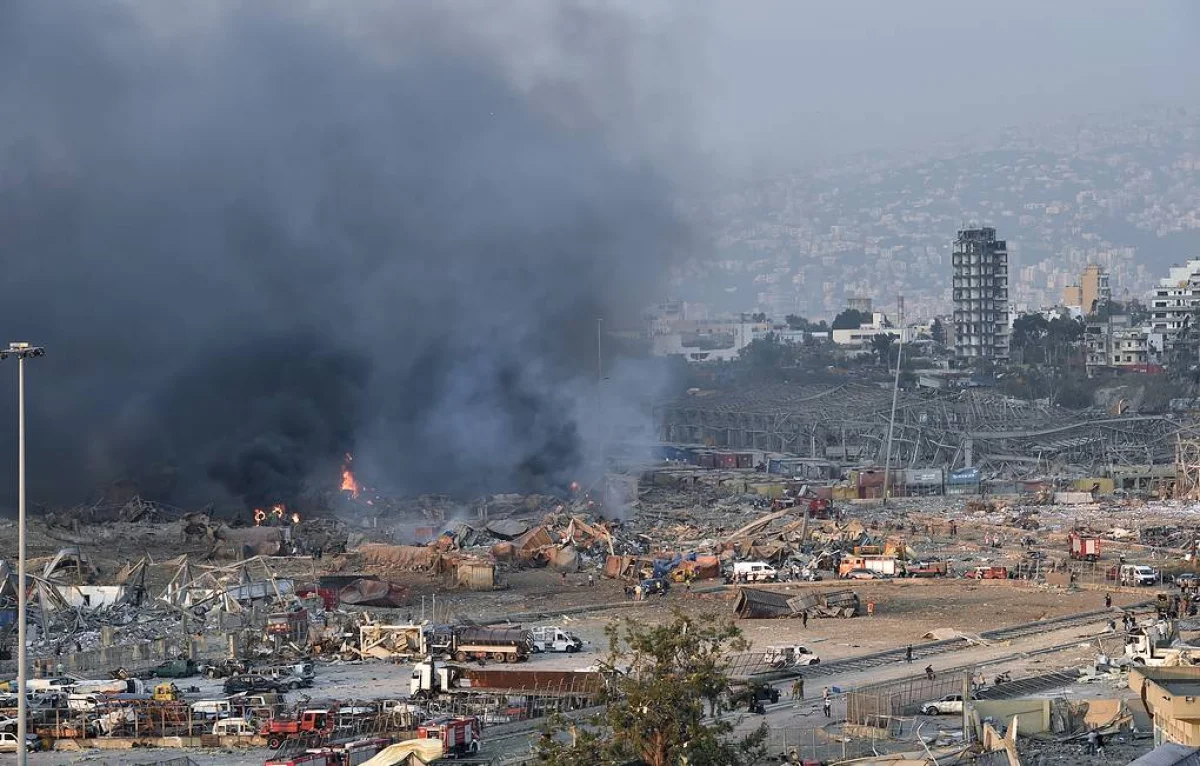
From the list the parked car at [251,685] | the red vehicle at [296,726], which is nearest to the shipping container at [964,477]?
the parked car at [251,685]

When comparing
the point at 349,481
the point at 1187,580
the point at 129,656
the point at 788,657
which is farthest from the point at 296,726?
the point at 349,481

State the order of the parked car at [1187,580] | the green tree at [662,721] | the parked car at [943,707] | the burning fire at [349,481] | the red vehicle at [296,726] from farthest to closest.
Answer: the burning fire at [349,481], the parked car at [1187,580], the parked car at [943,707], the red vehicle at [296,726], the green tree at [662,721]

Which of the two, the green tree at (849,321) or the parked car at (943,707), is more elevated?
the green tree at (849,321)

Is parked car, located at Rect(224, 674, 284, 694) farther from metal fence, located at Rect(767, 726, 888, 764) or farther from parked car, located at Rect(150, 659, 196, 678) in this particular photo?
metal fence, located at Rect(767, 726, 888, 764)

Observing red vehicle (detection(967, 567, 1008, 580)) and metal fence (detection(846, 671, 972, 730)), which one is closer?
metal fence (detection(846, 671, 972, 730))

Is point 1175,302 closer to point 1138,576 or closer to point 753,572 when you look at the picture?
point 1138,576

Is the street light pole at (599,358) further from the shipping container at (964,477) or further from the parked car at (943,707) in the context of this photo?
the parked car at (943,707)

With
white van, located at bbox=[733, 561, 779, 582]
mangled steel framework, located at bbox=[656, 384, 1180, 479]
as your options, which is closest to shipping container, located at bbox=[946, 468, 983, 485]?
mangled steel framework, located at bbox=[656, 384, 1180, 479]
